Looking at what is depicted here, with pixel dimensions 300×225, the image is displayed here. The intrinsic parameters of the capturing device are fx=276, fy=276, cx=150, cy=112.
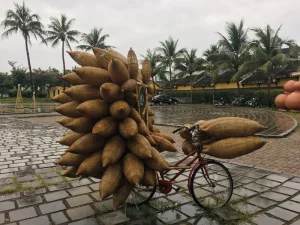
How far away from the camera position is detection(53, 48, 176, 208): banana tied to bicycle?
2.97 metres

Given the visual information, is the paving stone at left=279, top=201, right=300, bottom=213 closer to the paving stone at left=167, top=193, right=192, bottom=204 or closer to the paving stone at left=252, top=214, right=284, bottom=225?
the paving stone at left=252, top=214, right=284, bottom=225

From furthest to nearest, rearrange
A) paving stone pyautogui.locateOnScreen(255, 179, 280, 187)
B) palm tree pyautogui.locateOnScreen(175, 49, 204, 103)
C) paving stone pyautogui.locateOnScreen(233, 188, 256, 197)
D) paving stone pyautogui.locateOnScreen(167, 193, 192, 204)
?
palm tree pyautogui.locateOnScreen(175, 49, 204, 103) < paving stone pyautogui.locateOnScreen(255, 179, 280, 187) < paving stone pyautogui.locateOnScreen(233, 188, 256, 197) < paving stone pyautogui.locateOnScreen(167, 193, 192, 204)

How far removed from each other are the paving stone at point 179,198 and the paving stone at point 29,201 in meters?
1.91

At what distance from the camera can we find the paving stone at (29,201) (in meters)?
3.89

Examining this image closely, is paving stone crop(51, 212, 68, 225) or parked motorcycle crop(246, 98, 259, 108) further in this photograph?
parked motorcycle crop(246, 98, 259, 108)

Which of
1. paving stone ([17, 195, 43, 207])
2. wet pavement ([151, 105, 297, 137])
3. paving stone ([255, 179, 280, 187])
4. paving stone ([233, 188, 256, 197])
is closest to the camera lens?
paving stone ([17, 195, 43, 207])

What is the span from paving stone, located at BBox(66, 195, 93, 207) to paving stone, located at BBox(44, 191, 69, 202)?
178 mm

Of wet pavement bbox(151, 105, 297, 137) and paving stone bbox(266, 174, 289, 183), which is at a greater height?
paving stone bbox(266, 174, 289, 183)

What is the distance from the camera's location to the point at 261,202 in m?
3.94

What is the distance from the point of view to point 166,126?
42.0 ft

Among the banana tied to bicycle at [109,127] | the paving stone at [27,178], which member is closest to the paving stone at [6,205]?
the paving stone at [27,178]

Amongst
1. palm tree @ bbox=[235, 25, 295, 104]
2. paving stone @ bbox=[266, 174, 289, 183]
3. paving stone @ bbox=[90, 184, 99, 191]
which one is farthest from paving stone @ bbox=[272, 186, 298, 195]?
palm tree @ bbox=[235, 25, 295, 104]

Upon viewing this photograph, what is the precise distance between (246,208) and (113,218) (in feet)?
5.89

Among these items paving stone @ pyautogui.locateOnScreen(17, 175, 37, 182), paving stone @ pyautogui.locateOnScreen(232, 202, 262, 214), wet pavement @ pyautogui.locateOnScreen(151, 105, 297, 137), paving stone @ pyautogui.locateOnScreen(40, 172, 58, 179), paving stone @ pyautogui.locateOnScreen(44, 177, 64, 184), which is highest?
paving stone @ pyautogui.locateOnScreen(17, 175, 37, 182)
